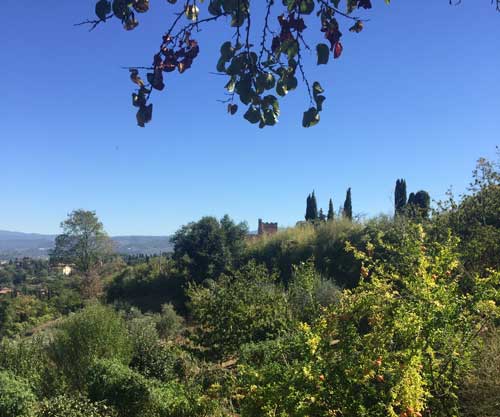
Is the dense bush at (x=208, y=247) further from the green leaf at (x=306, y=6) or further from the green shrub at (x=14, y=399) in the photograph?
the green leaf at (x=306, y=6)

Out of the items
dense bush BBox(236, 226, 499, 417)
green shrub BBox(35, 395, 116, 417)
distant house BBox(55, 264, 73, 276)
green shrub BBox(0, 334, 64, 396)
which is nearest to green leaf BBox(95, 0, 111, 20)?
dense bush BBox(236, 226, 499, 417)

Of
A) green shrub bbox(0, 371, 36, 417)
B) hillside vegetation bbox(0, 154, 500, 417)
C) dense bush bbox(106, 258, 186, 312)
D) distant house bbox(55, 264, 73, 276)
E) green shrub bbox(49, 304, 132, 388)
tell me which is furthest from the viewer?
distant house bbox(55, 264, 73, 276)

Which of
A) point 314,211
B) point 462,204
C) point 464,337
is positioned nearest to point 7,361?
point 464,337

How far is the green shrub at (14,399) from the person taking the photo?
572cm

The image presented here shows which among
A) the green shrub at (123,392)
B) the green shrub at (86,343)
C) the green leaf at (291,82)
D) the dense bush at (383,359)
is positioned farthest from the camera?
the green shrub at (86,343)

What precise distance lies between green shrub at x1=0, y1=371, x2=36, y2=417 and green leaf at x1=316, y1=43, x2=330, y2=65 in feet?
20.0

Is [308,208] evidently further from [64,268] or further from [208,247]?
[64,268]

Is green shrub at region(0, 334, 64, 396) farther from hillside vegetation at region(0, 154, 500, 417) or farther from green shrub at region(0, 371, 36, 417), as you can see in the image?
green shrub at region(0, 371, 36, 417)

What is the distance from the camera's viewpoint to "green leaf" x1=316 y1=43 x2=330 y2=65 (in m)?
1.32

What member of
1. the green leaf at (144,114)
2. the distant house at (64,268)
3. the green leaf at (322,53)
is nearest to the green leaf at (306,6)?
the green leaf at (322,53)

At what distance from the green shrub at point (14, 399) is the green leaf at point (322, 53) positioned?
20.0 ft

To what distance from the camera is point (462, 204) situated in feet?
31.0

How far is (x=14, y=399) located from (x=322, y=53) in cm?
632

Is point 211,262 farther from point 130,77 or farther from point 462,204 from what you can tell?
point 130,77
